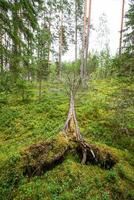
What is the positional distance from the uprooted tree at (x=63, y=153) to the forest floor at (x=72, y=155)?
0.72 feet

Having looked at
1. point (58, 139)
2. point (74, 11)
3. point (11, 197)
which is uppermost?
point (74, 11)

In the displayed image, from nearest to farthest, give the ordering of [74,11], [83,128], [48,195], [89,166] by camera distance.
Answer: [48,195]
[89,166]
[83,128]
[74,11]

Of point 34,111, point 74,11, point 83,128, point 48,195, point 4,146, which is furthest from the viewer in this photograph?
point 74,11

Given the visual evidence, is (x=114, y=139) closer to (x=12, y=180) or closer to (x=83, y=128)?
(x=83, y=128)

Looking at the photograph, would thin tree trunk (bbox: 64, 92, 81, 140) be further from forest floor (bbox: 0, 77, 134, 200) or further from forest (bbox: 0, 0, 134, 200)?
forest floor (bbox: 0, 77, 134, 200)

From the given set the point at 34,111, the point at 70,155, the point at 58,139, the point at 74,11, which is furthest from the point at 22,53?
the point at 74,11

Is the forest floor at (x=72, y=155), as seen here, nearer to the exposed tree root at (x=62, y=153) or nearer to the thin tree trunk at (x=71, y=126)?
the exposed tree root at (x=62, y=153)

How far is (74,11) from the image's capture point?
29.0 meters

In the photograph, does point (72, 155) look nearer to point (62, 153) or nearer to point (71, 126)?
point (62, 153)

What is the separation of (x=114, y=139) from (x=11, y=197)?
501 centimetres

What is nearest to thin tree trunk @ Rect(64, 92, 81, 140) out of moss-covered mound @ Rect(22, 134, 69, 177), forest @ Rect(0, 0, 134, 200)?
forest @ Rect(0, 0, 134, 200)

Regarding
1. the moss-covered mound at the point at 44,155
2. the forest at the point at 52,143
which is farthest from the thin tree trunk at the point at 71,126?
the moss-covered mound at the point at 44,155

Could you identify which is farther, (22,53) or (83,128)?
(83,128)

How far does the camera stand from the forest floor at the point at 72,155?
6430 mm
